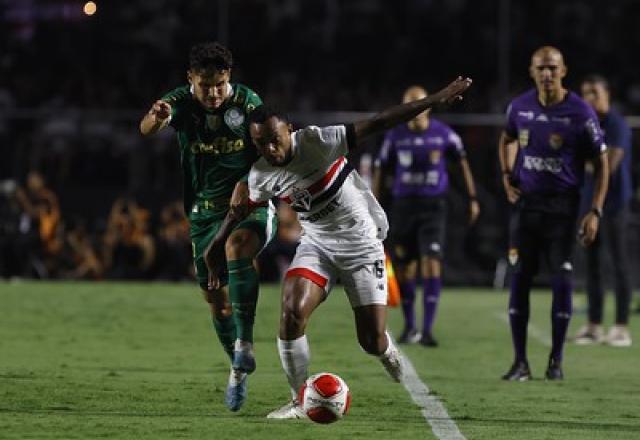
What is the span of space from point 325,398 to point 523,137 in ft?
12.0

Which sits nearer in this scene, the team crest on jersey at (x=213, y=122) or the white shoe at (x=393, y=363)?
the white shoe at (x=393, y=363)

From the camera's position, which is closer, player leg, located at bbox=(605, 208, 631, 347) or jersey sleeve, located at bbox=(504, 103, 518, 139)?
jersey sleeve, located at bbox=(504, 103, 518, 139)

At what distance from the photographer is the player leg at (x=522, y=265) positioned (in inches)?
424

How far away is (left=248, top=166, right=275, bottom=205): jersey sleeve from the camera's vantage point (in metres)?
8.22

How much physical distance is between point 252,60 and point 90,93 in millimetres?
2914

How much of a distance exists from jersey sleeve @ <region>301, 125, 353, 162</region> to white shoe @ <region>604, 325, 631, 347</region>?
6454 mm

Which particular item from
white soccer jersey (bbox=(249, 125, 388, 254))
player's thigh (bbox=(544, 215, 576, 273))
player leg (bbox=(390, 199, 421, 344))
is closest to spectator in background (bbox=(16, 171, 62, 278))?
player leg (bbox=(390, 199, 421, 344))

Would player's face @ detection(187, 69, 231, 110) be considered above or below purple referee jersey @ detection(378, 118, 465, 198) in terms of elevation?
above

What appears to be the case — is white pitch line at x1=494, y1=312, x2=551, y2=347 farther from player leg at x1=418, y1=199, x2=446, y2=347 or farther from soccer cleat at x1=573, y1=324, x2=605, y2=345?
player leg at x1=418, y1=199, x2=446, y2=347

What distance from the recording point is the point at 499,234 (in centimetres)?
2342

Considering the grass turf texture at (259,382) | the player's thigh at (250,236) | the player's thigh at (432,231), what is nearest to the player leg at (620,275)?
the grass turf texture at (259,382)

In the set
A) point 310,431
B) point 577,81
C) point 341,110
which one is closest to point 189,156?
point 310,431

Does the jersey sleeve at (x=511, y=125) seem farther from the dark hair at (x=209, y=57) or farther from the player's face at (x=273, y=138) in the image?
the player's face at (x=273, y=138)

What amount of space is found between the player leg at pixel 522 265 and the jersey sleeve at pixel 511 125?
0.58 meters
